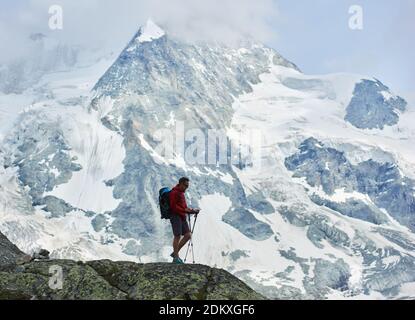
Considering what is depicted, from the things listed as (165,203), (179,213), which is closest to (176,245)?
(179,213)

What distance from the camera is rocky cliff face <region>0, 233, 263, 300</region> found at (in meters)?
21.2

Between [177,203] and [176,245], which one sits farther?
[176,245]

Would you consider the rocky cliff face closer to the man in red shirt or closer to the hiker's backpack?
the man in red shirt

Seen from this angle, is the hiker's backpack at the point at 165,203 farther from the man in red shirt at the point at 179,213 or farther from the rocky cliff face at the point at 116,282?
the rocky cliff face at the point at 116,282

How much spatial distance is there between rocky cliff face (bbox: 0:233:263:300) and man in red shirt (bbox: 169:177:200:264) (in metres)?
2.12

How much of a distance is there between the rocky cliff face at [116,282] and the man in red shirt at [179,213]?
2.12 metres

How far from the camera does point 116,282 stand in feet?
72.8

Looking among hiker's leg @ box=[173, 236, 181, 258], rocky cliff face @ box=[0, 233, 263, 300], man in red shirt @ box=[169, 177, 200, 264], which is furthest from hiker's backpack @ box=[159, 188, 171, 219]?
rocky cliff face @ box=[0, 233, 263, 300]

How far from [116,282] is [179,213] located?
3488 mm

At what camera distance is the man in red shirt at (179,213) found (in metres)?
24.4

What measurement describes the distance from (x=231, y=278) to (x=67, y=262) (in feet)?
16.5

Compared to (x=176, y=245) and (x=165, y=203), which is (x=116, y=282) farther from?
(x=165, y=203)

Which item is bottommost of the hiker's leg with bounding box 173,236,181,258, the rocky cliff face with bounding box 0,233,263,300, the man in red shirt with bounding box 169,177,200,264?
the rocky cliff face with bounding box 0,233,263,300
